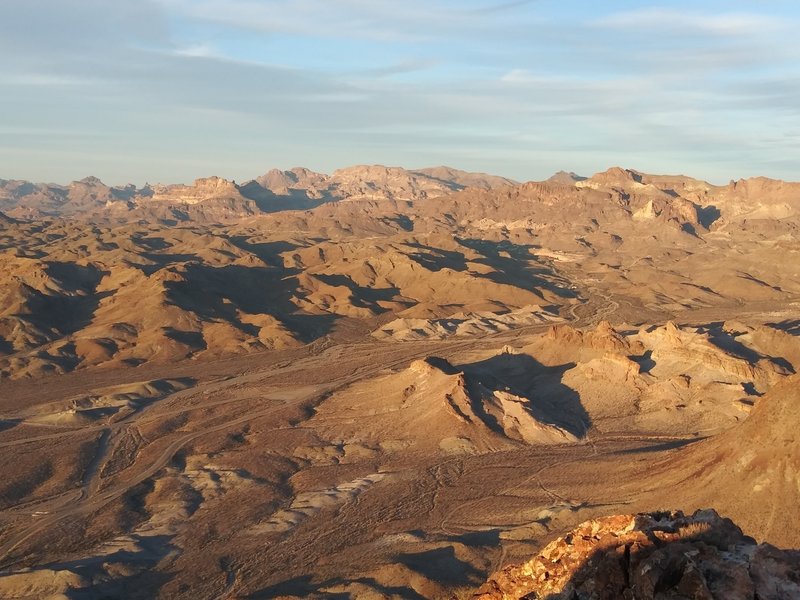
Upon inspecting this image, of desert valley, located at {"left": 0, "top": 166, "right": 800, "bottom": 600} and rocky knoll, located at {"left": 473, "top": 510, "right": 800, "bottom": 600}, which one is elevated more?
rocky knoll, located at {"left": 473, "top": 510, "right": 800, "bottom": 600}

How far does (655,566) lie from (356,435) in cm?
4684

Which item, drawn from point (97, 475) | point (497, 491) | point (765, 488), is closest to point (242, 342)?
point (97, 475)

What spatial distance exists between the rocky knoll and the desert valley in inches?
7.1

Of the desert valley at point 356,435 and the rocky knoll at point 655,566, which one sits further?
the desert valley at point 356,435

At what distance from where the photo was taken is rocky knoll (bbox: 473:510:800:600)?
772 inches

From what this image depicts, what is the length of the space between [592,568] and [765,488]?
23061 mm

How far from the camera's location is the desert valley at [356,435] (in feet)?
133

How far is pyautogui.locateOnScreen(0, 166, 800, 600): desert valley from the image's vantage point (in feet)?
133

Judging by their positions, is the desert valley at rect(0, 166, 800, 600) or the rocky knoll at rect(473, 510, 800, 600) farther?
the desert valley at rect(0, 166, 800, 600)

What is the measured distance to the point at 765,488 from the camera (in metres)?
40.4

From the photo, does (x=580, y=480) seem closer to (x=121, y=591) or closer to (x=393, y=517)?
(x=393, y=517)

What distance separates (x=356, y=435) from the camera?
66.0 meters

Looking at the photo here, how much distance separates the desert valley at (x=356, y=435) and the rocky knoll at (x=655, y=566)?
0.18m

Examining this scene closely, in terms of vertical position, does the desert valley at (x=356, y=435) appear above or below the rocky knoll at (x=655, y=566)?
below
